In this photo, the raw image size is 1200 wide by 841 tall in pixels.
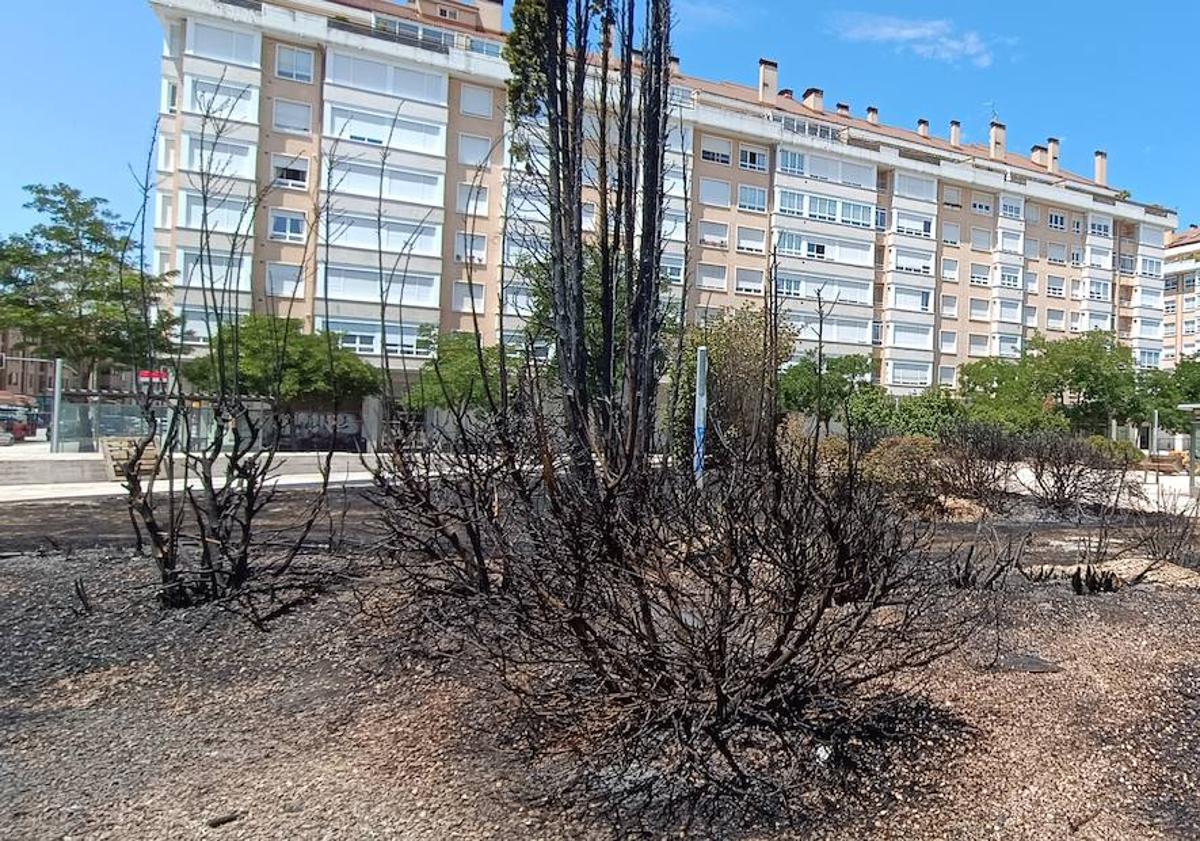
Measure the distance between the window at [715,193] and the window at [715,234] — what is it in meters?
1.15

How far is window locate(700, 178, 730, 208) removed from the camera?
4853cm

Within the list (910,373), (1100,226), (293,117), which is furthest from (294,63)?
(1100,226)

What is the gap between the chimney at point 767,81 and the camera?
56.8 m

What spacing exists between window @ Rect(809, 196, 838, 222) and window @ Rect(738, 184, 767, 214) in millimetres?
3178

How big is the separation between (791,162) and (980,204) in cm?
1588

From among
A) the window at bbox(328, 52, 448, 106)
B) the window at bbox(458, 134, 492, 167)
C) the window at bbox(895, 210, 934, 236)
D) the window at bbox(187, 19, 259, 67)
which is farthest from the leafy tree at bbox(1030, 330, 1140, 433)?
the window at bbox(187, 19, 259, 67)

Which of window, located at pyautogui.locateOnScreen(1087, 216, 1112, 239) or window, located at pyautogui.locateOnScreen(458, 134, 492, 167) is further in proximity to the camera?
window, located at pyautogui.locateOnScreen(1087, 216, 1112, 239)

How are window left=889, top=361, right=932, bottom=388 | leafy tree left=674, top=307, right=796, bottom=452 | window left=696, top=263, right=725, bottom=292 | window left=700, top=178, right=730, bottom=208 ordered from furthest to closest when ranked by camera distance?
window left=889, top=361, right=932, bottom=388 → window left=700, top=178, right=730, bottom=208 → window left=696, top=263, right=725, bottom=292 → leafy tree left=674, top=307, right=796, bottom=452

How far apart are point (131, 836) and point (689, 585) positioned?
2.14m

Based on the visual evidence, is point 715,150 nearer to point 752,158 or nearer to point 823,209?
point 752,158

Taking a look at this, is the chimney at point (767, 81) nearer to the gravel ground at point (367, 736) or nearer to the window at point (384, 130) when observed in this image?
the window at point (384, 130)

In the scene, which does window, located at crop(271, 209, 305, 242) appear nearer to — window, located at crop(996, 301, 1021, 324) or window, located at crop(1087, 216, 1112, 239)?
window, located at crop(996, 301, 1021, 324)

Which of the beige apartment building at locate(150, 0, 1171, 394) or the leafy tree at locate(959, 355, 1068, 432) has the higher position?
the beige apartment building at locate(150, 0, 1171, 394)

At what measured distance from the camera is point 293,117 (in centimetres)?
3994
